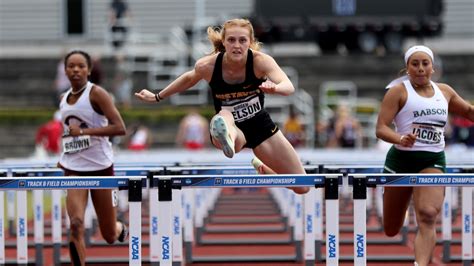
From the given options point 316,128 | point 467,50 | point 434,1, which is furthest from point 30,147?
point 467,50

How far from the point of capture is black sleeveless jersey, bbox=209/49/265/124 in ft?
34.1

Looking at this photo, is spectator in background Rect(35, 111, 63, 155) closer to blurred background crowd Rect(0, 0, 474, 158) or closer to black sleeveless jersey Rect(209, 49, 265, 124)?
blurred background crowd Rect(0, 0, 474, 158)

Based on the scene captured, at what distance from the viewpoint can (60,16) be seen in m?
43.8

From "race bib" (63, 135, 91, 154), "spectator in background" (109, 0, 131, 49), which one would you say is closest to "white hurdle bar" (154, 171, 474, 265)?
"race bib" (63, 135, 91, 154)

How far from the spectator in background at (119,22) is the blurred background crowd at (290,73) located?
3cm

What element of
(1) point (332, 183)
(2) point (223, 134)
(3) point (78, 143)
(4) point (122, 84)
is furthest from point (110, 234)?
(4) point (122, 84)

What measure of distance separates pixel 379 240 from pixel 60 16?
97.5ft

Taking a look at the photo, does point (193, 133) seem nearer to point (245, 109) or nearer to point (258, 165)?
point (258, 165)

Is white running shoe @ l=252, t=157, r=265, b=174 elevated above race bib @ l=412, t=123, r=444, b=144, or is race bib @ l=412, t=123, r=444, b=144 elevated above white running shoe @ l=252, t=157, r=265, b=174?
race bib @ l=412, t=123, r=444, b=144

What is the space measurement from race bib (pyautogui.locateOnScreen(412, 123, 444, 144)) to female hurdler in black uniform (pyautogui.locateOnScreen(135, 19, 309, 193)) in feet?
3.33

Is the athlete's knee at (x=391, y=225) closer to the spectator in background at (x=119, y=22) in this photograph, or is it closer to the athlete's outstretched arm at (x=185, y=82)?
the athlete's outstretched arm at (x=185, y=82)

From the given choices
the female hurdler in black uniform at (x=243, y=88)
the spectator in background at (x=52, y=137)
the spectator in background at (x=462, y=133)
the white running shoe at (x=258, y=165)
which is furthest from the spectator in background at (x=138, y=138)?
the female hurdler in black uniform at (x=243, y=88)

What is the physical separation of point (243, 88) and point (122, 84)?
21.6 meters

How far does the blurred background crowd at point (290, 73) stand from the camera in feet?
98.8
